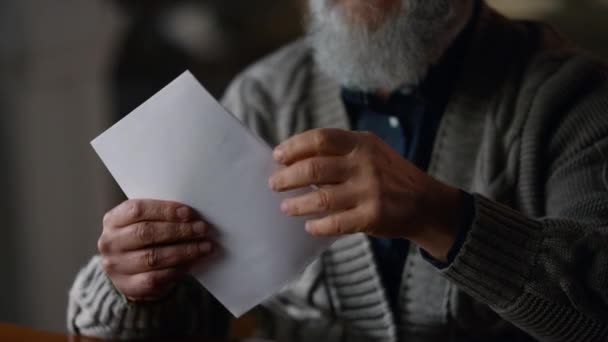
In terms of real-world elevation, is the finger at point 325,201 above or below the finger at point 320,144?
below

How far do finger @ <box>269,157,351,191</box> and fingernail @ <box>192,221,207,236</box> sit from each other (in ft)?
0.35

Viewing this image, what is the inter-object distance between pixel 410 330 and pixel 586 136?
310mm

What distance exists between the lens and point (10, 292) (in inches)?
80.0

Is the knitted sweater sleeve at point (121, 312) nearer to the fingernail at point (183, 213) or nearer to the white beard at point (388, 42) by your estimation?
the fingernail at point (183, 213)

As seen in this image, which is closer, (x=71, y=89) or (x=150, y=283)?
(x=150, y=283)

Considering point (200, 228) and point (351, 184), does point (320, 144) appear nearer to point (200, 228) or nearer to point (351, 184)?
point (351, 184)

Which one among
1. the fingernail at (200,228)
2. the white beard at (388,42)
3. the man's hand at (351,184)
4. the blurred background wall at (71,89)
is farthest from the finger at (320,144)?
the blurred background wall at (71,89)

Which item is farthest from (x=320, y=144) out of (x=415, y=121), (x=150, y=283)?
(x=415, y=121)

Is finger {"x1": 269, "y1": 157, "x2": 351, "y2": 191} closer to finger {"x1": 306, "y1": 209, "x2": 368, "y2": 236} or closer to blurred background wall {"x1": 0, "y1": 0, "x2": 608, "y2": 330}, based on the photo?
finger {"x1": 306, "y1": 209, "x2": 368, "y2": 236}

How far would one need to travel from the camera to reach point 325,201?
0.73m

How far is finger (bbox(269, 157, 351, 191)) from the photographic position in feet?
2.36

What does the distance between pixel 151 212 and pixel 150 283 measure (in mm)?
92

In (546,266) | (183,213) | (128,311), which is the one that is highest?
(183,213)

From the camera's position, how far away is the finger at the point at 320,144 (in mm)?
720
